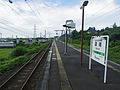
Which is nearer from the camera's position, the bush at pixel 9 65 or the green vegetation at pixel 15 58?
the bush at pixel 9 65

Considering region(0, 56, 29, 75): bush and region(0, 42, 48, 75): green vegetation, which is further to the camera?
region(0, 42, 48, 75): green vegetation

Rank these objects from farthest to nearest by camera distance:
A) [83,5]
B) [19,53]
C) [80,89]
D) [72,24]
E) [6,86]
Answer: [19,53], [72,24], [83,5], [6,86], [80,89]

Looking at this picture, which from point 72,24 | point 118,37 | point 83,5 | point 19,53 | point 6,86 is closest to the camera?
point 6,86

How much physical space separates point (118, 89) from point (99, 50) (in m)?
1.78

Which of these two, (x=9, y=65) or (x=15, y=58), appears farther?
(x=15, y=58)

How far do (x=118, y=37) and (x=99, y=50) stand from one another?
21.3 m

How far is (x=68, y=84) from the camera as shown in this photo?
3922 mm

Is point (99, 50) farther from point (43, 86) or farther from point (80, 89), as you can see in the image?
point (43, 86)

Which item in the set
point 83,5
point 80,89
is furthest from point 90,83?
point 83,5

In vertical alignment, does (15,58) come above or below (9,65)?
below

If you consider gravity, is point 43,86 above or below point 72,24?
below

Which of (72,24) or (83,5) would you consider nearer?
(83,5)

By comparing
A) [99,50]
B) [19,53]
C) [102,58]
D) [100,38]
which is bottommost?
[19,53]

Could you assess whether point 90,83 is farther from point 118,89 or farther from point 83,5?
point 83,5
